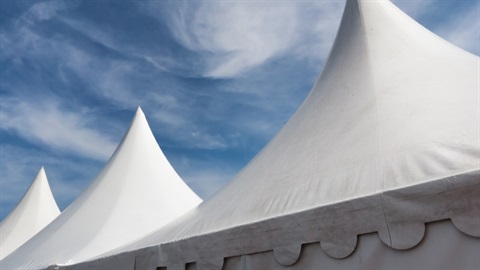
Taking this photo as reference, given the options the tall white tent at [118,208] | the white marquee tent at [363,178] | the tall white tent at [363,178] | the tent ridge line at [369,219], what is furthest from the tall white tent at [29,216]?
the tent ridge line at [369,219]

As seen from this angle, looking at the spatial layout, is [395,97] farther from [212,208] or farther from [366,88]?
[212,208]

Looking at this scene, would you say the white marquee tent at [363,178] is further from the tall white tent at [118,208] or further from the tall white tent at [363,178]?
the tall white tent at [118,208]

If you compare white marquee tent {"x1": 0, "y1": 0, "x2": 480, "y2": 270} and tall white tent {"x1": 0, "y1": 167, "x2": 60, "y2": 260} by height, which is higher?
tall white tent {"x1": 0, "y1": 167, "x2": 60, "y2": 260}

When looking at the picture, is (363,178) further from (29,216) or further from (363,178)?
Answer: (29,216)

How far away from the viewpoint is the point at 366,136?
3170mm

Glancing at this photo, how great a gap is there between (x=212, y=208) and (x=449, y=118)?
1.92 meters

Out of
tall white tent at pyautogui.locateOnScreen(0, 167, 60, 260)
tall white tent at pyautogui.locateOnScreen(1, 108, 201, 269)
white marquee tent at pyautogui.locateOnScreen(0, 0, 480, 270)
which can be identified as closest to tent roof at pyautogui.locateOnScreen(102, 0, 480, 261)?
white marquee tent at pyautogui.locateOnScreen(0, 0, 480, 270)

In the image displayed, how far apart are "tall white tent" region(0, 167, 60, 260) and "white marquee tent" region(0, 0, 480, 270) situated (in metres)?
8.11

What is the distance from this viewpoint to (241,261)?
3061mm

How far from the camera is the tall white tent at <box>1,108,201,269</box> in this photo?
5.87 meters

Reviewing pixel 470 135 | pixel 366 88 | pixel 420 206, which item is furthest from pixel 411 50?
pixel 420 206

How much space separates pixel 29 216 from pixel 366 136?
10.8 metres

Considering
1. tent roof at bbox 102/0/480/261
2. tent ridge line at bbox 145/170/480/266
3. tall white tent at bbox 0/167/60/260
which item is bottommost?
tent ridge line at bbox 145/170/480/266

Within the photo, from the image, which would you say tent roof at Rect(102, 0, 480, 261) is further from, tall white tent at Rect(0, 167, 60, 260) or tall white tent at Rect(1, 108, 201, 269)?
tall white tent at Rect(0, 167, 60, 260)
